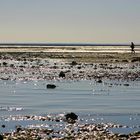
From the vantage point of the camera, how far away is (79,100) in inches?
1316

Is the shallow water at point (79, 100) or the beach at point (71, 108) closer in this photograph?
the beach at point (71, 108)

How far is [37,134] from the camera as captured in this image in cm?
2114

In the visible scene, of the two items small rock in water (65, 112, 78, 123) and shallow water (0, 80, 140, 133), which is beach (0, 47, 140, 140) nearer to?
shallow water (0, 80, 140, 133)

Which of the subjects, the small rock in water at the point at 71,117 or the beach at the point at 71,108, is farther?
the small rock in water at the point at 71,117

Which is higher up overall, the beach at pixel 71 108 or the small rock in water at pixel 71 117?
the small rock in water at pixel 71 117

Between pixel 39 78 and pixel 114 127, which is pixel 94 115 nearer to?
pixel 114 127

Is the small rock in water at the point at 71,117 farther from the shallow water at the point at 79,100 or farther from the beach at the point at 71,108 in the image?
the shallow water at the point at 79,100

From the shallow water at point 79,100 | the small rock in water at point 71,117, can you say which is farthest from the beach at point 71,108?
the small rock in water at point 71,117

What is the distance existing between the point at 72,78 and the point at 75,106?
65.9ft

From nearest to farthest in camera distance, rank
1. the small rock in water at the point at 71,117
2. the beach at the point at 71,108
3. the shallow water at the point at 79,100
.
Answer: the beach at the point at 71,108 → the small rock in water at the point at 71,117 → the shallow water at the point at 79,100

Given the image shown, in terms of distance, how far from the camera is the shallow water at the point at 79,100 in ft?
88.0

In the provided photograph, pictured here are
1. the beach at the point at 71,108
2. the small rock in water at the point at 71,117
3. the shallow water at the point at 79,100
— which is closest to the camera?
the beach at the point at 71,108

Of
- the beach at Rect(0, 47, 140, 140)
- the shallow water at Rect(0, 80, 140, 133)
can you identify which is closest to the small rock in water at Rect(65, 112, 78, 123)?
the beach at Rect(0, 47, 140, 140)

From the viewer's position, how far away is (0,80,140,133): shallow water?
88.0 ft
